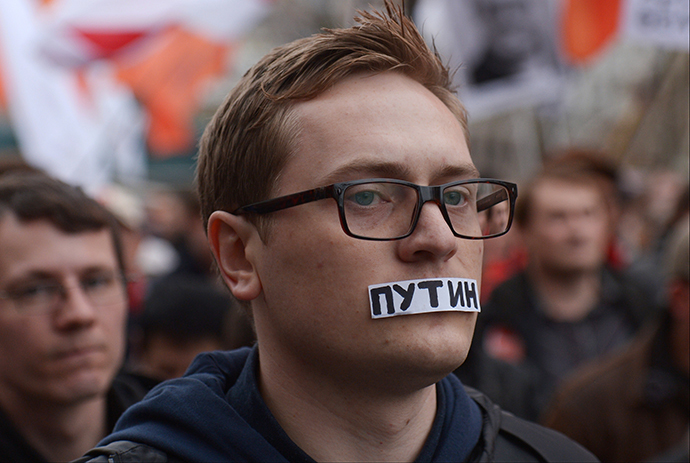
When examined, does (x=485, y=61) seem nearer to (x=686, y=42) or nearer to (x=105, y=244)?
(x=686, y=42)

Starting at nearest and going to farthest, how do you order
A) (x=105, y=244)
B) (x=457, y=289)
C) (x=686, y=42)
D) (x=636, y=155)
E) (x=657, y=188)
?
(x=457, y=289) → (x=105, y=244) → (x=686, y=42) → (x=657, y=188) → (x=636, y=155)

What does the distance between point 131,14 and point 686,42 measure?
5.70 m

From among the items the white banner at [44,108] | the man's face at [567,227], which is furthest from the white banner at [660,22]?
→ the white banner at [44,108]

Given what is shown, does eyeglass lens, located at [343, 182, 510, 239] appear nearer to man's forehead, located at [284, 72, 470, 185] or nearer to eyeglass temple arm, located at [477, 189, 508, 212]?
man's forehead, located at [284, 72, 470, 185]

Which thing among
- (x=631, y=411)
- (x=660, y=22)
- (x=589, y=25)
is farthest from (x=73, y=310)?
(x=589, y=25)

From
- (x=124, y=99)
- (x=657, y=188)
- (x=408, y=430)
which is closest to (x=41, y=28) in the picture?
(x=124, y=99)

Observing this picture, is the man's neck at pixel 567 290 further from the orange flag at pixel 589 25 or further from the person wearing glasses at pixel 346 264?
the person wearing glasses at pixel 346 264

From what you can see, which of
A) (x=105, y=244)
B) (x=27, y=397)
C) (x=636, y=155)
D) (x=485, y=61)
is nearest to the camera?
(x=27, y=397)

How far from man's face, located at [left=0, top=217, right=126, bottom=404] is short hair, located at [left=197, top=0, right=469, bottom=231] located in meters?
0.89

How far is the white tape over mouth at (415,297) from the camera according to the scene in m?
1.61

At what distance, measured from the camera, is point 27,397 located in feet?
8.40

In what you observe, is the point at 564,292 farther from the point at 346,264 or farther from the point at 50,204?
the point at 346,264

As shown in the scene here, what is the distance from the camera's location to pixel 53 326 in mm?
2564

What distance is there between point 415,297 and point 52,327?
1.51 metres
